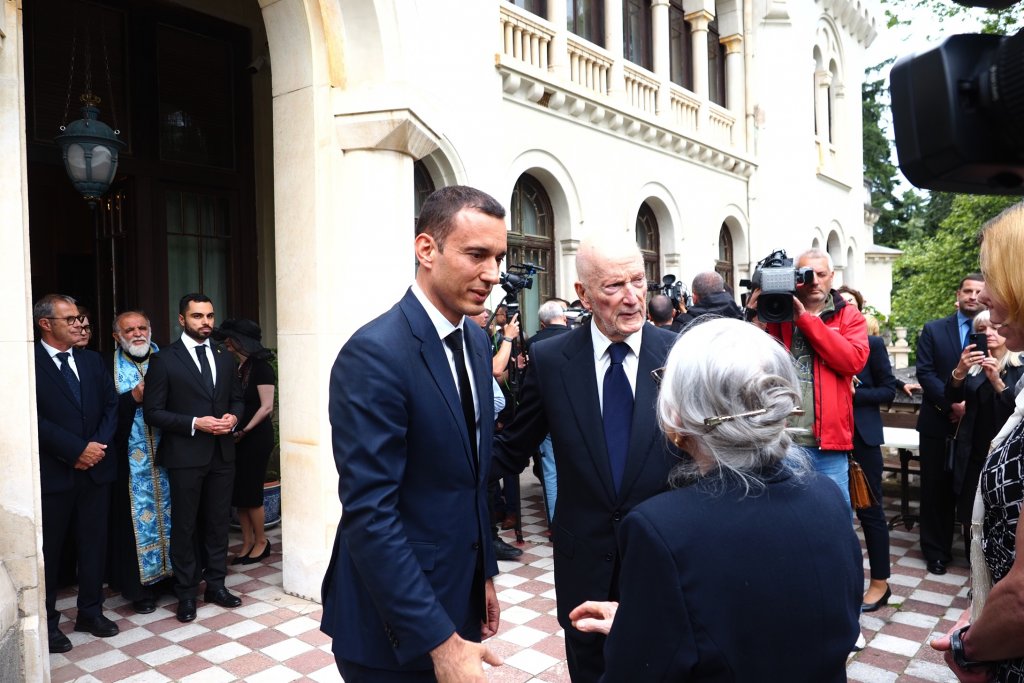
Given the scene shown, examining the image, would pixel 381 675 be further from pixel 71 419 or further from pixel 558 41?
pixel 558 41

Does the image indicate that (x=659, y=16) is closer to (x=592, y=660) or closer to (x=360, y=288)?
(x=360, y=288)

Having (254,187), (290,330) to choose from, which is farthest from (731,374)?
(254,187)

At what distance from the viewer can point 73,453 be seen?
4312 millimetres

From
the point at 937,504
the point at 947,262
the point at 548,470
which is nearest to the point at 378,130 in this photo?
the point at 548,470

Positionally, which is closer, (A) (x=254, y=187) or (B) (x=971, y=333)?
(B) (x=971, y=333)

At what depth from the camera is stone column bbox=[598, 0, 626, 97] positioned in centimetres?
1117

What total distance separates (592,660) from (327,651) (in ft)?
7.85

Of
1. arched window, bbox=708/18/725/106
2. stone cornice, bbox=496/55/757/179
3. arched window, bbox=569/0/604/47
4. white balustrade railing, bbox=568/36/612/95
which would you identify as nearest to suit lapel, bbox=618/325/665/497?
stone cornice, bbox=496/55/757/179

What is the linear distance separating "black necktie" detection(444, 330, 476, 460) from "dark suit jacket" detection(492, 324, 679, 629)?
37 centimetres

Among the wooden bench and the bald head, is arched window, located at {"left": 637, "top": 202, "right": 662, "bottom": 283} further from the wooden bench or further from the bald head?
the bald head

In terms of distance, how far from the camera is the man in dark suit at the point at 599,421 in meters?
2.34

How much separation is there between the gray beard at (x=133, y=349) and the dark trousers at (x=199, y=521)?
854 millimetres

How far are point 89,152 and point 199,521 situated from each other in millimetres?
2689

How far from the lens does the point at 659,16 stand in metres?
12.5
